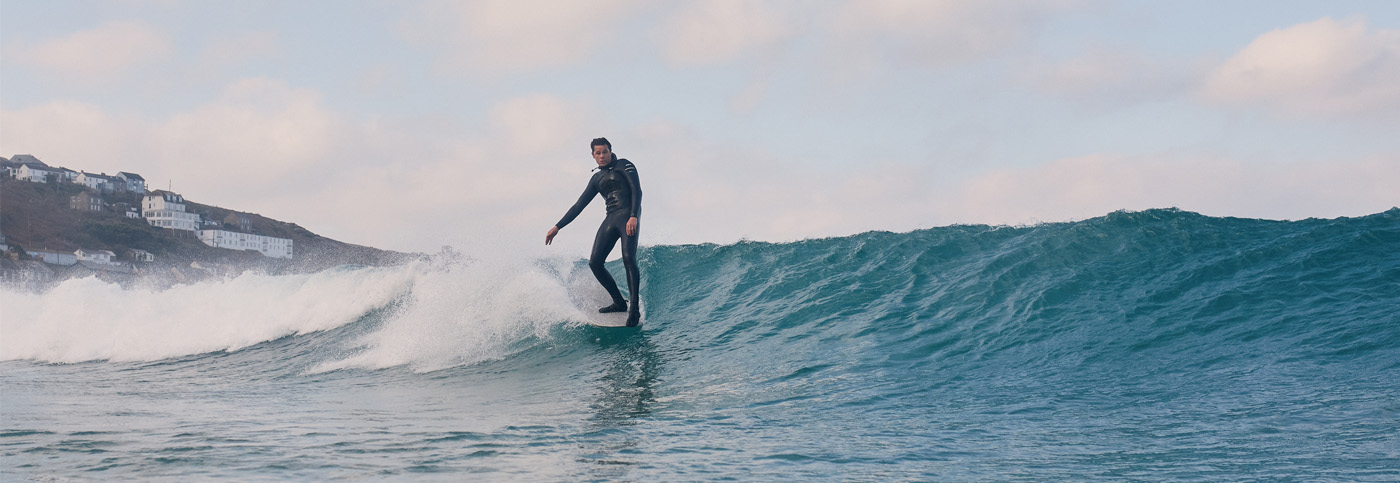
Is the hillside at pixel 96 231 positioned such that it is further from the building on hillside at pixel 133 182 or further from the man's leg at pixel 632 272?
the man's leg at pixel 632 272

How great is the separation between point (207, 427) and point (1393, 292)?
31.6 ft

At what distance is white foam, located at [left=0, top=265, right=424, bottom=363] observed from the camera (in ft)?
41.1

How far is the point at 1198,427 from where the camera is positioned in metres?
5.12

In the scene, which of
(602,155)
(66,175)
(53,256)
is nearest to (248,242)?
(66,175)

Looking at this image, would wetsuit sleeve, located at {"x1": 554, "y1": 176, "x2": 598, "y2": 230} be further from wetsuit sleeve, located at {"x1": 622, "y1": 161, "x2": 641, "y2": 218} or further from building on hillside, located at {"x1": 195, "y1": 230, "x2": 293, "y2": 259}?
building on hillside, located at {"x1": 195, "y1": 230, "x2": 293, "y2": 259}

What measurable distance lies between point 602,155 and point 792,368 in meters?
3.01

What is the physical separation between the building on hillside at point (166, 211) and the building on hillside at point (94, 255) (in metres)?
11.8

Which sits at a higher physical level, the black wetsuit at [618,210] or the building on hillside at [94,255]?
the building on hillside at [94,255]

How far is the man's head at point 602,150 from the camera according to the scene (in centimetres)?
909

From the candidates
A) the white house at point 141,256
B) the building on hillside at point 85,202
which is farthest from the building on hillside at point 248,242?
the white house at point 141,256

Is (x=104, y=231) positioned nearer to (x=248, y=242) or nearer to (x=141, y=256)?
(x=141, y=256)

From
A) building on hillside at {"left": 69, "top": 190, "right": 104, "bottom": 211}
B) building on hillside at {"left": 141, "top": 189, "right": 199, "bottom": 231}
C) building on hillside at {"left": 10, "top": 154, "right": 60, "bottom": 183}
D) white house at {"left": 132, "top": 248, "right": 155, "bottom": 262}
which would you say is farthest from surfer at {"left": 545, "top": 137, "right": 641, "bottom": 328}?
building on hillside at {"left": 10, "top": 154, "right": 60, "bottom": 183}

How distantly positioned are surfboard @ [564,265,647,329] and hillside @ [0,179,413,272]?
62446 millimetres

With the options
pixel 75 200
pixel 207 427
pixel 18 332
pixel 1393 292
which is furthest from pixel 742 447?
pixel 75 200
